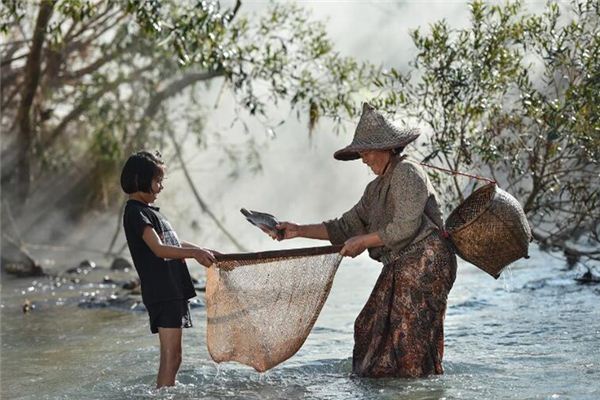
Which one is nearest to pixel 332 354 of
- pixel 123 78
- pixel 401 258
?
pixel 401 258

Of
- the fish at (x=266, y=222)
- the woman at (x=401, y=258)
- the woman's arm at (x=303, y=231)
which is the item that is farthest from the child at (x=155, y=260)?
the woman at (x=401, y=258)

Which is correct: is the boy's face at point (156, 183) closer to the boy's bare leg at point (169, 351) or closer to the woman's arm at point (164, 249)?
the woman's arm at point (164, 249)

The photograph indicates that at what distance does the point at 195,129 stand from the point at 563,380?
11894mm

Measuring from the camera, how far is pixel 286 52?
11.5 meters

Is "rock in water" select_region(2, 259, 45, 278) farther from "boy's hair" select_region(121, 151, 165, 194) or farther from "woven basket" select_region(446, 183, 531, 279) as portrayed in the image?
"woven basket" select_region(446, 183, 531, 279)

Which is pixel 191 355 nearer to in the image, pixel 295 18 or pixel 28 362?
pixel 28 362

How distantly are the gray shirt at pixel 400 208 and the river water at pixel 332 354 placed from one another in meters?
0.78

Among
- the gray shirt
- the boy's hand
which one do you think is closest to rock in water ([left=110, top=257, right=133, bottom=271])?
the gray shirt

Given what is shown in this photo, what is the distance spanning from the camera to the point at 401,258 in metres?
5.56

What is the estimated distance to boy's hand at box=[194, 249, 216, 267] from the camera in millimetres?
5246

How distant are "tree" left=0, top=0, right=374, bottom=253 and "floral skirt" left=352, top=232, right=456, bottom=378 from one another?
440 centimetres

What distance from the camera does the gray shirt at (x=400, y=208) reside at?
539 centimetres

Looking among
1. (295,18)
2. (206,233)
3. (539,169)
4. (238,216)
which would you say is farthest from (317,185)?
(539,169)

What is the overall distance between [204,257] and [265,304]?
1.98 ft
